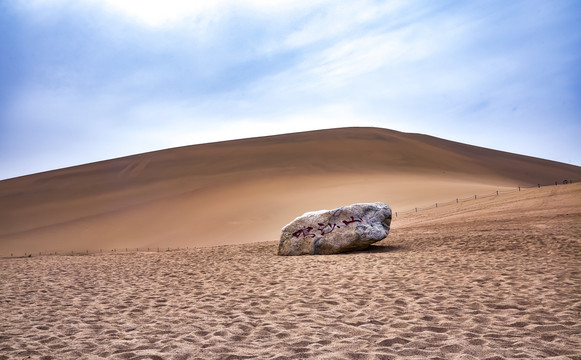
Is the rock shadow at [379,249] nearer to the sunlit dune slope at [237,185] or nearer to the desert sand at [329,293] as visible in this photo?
the desert sand at [329,293]

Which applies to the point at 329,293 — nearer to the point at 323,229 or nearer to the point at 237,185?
the point at 323,229

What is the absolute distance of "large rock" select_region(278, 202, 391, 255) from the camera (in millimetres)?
12555

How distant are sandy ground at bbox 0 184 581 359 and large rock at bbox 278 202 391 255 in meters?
0.71

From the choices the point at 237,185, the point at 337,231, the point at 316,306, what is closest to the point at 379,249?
the point at 337,231

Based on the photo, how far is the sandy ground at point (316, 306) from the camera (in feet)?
14.1

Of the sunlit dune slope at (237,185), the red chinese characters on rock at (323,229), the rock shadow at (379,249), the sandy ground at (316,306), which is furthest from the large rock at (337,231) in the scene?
the sunlit dune slope at (237,185)

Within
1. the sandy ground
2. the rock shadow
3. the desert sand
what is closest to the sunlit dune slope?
the desert sand

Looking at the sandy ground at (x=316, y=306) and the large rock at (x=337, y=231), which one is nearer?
the sandy ground at (x=316, y=306)

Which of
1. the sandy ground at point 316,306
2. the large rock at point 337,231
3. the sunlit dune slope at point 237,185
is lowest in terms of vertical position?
the sandy ground at point 316,306

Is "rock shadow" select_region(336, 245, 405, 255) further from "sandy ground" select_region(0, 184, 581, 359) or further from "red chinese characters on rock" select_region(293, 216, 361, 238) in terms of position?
"red chinese characters on rock" select_region(293, 216, 361, 238)

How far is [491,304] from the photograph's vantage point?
5.82 metres

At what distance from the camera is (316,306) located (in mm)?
6145

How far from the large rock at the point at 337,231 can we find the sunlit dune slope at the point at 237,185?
1024cm

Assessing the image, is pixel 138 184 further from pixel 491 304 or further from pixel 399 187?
pixel 491 304
